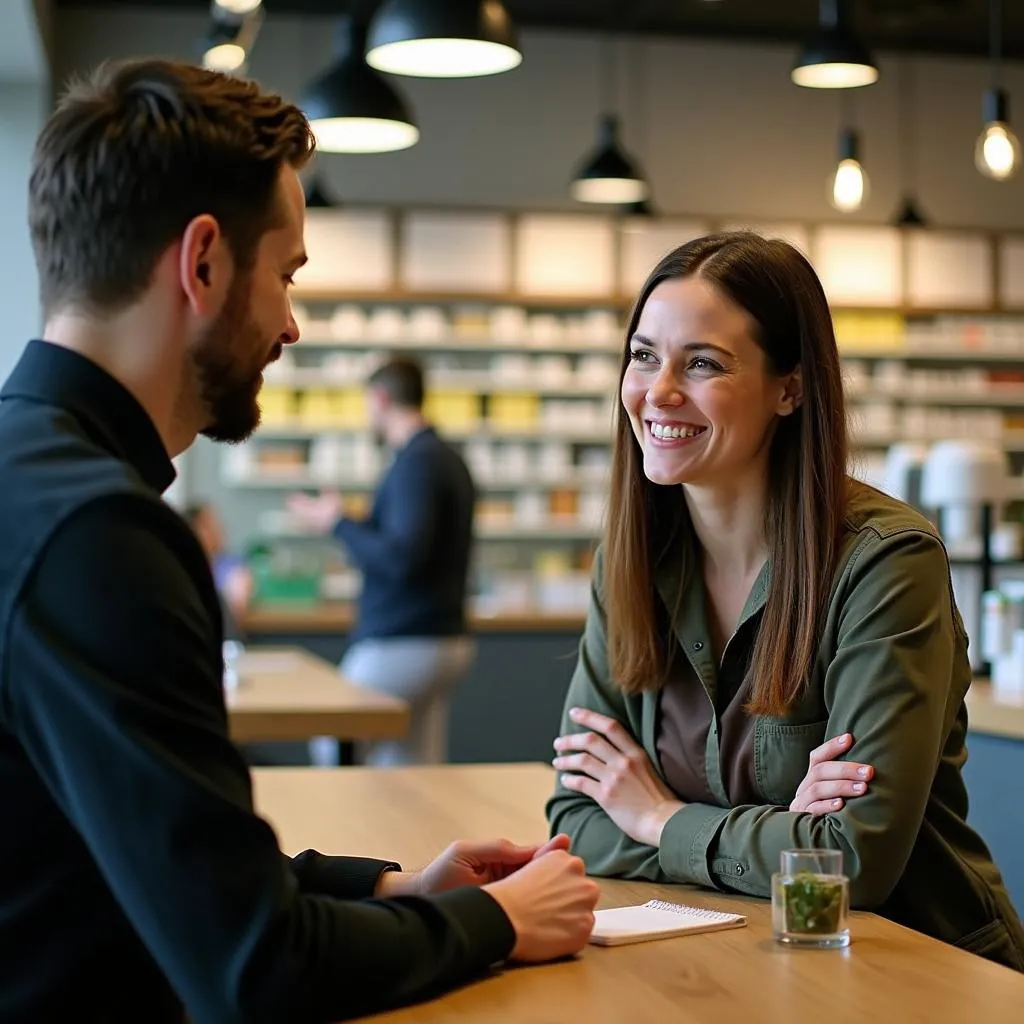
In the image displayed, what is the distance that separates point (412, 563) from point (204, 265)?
4458mm

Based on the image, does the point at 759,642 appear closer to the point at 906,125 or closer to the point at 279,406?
the point at 279,406

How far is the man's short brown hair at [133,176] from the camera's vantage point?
1266 mm

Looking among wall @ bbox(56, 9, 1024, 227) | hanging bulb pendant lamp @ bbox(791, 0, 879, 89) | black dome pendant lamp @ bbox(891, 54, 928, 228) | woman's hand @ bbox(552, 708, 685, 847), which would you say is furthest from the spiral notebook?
black dome pendant lamp @ bbox(891, 54, 928, 228)

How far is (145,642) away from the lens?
3.69 feet

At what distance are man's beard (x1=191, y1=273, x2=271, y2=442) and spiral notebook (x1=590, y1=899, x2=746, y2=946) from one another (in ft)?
2.05

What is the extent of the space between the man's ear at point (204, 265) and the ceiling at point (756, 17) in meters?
8.31

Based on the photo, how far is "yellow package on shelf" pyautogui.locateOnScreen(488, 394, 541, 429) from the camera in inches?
375

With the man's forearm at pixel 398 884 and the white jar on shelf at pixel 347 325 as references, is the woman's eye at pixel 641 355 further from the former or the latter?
the white jar on shelf at pixel 347 325

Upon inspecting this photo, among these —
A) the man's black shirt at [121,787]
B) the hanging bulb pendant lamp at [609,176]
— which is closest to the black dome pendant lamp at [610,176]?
the hanging bulb pendant lamp at [609,176]

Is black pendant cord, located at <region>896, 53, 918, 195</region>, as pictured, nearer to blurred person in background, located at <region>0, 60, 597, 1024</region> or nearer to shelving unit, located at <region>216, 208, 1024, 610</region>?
shelving unit, located at <region>216, 208, 1024, 610</region>

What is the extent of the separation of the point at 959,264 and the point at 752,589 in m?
8.44

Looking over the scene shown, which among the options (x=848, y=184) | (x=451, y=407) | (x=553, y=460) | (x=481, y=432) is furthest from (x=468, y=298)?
(x=848, y=184)

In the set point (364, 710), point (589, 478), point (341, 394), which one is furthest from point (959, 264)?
point (364, 710)

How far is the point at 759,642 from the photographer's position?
2014 mm
